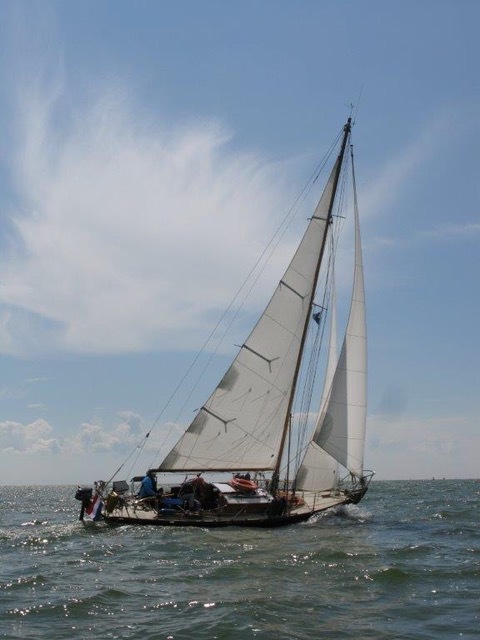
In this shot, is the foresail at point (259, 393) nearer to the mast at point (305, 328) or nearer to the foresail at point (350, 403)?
the mast at point (305, 328)

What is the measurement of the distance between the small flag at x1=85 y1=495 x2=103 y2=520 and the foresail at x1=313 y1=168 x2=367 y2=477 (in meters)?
9.53

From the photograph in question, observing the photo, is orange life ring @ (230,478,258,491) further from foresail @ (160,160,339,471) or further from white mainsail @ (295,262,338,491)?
white mainsail @ (295,262,338,491)

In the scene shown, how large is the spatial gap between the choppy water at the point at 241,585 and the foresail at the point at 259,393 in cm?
390

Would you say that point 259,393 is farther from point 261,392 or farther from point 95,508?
point 95,508

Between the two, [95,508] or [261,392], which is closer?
[95,508]

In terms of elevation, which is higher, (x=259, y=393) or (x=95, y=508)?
(x=259, y=393)

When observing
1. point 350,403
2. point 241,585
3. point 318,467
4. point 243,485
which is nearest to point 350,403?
point 350,403

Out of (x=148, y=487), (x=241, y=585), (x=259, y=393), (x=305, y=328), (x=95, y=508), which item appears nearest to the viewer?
(x=241, y=585)

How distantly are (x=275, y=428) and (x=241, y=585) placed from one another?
1374 centimetres

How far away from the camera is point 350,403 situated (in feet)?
103

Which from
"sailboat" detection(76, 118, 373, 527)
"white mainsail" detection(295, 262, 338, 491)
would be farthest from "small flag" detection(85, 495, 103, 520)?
"white mainsail" detection(295, 262, 338, 491)

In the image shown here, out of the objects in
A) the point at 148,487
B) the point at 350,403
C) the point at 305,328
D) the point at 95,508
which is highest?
the point at 305,328

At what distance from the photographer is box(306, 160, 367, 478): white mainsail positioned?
31.1 metres

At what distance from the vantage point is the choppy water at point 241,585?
Result: 12898 millimetres
